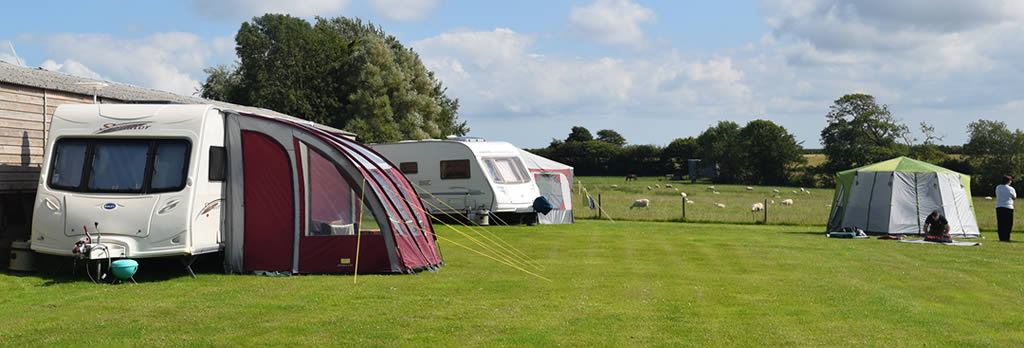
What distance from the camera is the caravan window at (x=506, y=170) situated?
19969 millimetres

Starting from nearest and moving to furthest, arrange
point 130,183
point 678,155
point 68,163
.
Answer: point 130,183, point 68,163, point 678,155

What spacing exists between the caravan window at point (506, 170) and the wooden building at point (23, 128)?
9.60m

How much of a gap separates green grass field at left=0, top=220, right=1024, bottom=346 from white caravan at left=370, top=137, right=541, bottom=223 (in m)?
7.32

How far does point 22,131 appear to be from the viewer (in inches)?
438

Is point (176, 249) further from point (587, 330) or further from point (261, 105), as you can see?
point (261, 105)

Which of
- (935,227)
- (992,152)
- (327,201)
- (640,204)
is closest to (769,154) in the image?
(992,152)

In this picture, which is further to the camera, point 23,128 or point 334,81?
point 334,81

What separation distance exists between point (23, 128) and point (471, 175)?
10324 mm

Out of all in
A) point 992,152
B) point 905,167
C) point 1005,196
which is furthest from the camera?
point 992,152

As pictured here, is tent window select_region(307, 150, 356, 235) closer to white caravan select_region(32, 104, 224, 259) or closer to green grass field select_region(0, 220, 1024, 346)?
green grass field select_region(0, 220, 1024, 346)

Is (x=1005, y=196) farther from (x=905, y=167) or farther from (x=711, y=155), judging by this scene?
(x=711, y=155)

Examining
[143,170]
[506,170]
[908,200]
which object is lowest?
[908,200]

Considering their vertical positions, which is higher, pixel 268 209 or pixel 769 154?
pixel 769 154

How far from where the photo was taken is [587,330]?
6859mm
